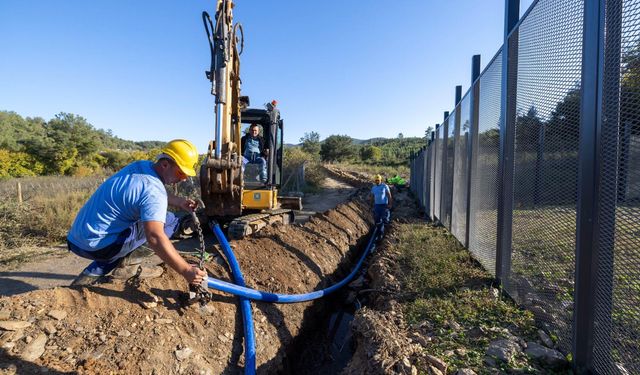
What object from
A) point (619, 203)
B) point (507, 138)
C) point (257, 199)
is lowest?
point (257, 199)

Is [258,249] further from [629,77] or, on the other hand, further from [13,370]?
[629,77]

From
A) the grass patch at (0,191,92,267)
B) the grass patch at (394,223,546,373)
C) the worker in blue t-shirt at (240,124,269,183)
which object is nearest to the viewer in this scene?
the grass patch at (394,223,546,373)

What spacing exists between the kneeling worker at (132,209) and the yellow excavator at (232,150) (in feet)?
7.75

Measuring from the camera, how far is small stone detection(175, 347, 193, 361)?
298 centimetres

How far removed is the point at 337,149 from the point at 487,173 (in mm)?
52401

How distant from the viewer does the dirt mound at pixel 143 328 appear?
8.63 ft

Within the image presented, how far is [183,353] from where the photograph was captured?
302 centimetres

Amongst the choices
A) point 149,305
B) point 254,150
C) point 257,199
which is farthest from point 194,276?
point 254,150

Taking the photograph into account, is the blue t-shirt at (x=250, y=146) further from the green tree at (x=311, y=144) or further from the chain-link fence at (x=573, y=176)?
the green tree at (x=311, y=144)

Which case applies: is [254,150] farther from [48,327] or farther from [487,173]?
[48,327]

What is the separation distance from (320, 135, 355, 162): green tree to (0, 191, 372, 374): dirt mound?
169 feet

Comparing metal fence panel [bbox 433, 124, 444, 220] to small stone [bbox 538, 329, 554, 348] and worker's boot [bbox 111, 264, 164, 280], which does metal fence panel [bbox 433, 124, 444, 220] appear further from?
worker's boot [bbox 111, 264, 164, 280]

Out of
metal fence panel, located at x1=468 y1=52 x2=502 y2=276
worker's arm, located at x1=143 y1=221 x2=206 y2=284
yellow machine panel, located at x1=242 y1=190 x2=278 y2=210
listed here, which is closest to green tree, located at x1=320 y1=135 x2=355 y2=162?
yellow machine panel, located at x1=242 y1=190 x2=278 y2=210

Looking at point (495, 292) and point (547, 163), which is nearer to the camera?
point (547, 163)
